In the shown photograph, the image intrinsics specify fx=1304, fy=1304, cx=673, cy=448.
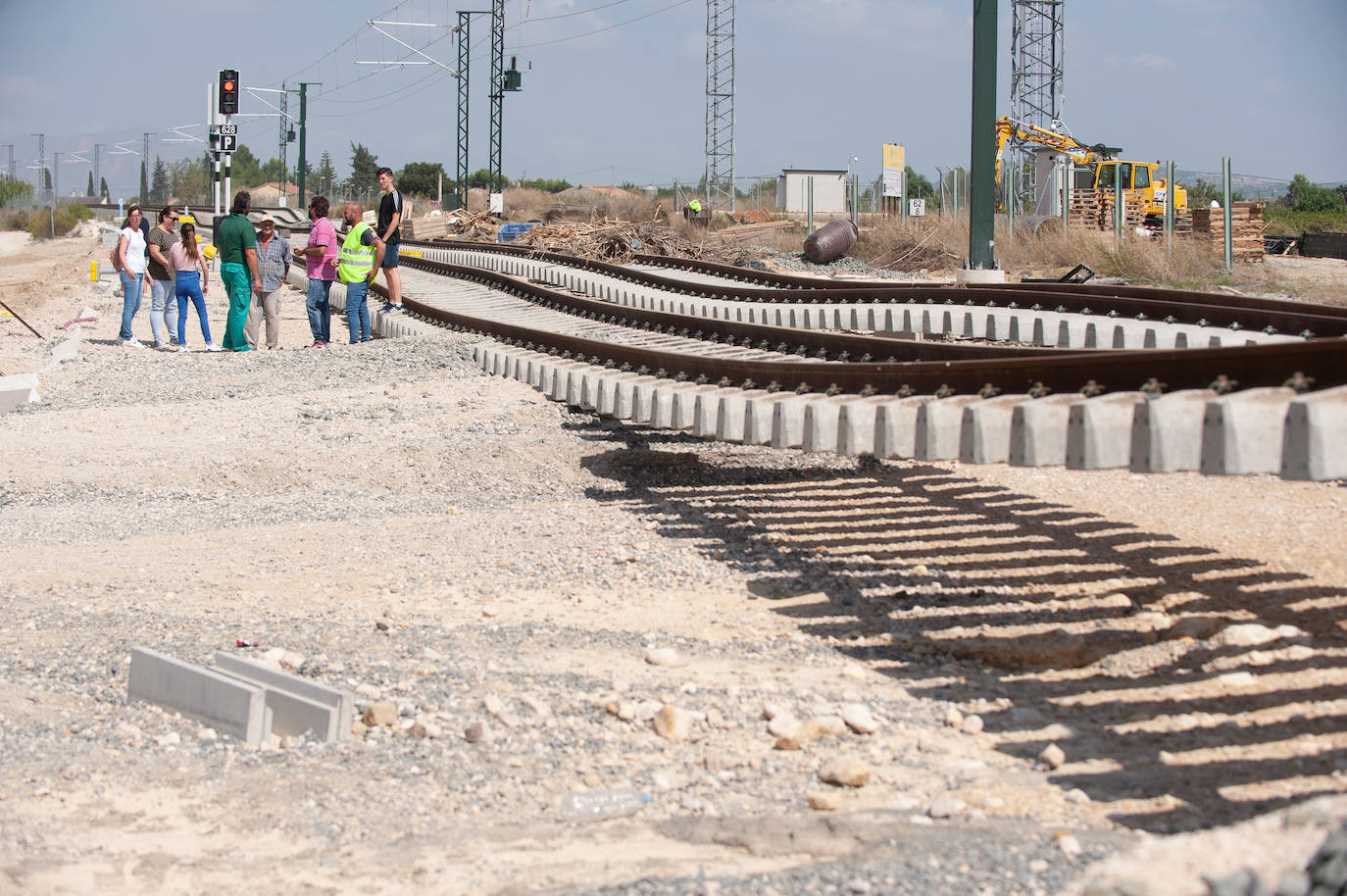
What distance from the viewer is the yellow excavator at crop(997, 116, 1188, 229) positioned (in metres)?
38.1

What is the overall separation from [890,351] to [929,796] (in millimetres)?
5420

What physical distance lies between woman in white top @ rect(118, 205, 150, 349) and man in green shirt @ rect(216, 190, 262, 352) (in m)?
1.45

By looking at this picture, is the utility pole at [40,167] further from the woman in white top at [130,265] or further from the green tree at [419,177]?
the woman in white top at [130,265]

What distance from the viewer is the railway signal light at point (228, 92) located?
94.4 feet

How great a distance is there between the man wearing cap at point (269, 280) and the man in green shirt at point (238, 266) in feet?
0.41

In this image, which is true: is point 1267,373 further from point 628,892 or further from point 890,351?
point 890,351

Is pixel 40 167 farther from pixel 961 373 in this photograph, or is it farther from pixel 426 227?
pixel 961 373

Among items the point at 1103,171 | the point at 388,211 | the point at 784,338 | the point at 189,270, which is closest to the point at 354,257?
the point at 388,211

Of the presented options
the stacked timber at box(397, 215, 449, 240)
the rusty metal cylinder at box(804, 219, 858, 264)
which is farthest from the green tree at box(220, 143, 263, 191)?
the rusty metal cylinder at box(804, 219, 858, 264)

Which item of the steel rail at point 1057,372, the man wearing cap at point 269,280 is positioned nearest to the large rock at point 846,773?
the steel rail at point 1057,372

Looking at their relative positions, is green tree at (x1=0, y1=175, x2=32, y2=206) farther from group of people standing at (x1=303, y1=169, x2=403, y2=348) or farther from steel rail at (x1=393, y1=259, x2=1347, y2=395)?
steel rail at (x1=393, y1=259, x2=1347, y2=395)

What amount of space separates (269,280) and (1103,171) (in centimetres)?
2903

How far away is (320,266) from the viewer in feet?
50.2

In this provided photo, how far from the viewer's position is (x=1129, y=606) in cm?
589
